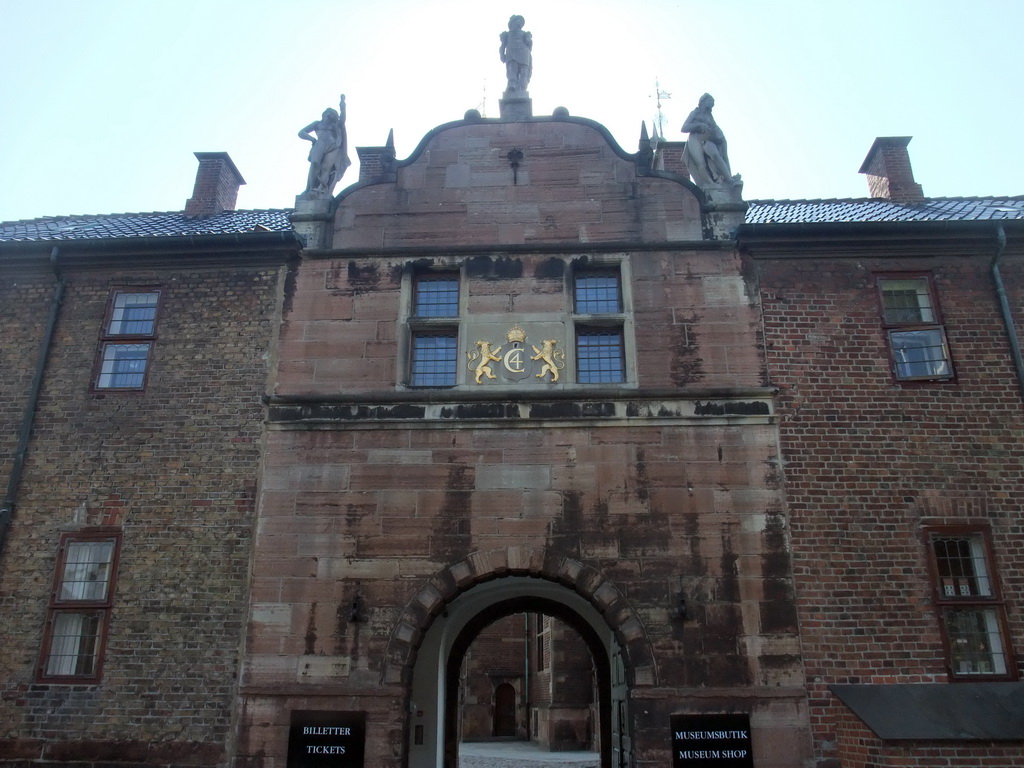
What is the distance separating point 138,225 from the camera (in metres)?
16.0

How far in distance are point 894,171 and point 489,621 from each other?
12.9 m

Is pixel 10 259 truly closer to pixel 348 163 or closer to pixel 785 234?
pixel 348 163

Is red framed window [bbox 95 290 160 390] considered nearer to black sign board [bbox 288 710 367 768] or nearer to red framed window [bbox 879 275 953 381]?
black sign board [bbox 288 710 367 768]

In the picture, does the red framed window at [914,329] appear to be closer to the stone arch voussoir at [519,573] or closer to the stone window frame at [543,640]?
the stone arch voussoir at [519,573]

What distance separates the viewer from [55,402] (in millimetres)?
13000

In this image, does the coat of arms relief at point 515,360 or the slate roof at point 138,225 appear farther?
the slate roof at point 138,225

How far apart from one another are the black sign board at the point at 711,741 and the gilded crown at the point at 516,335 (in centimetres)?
575

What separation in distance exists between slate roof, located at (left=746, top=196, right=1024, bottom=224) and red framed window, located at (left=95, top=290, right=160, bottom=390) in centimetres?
1008

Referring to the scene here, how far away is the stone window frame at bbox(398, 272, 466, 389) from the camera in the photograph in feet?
42.1

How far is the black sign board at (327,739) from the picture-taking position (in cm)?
1085

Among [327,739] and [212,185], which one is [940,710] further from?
[212,185]

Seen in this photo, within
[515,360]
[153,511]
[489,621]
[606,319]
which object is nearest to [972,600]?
[606,319]

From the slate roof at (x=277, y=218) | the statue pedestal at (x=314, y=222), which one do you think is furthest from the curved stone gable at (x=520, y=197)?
the slate roof at (x=277, y=218)

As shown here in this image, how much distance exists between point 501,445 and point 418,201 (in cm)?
453
